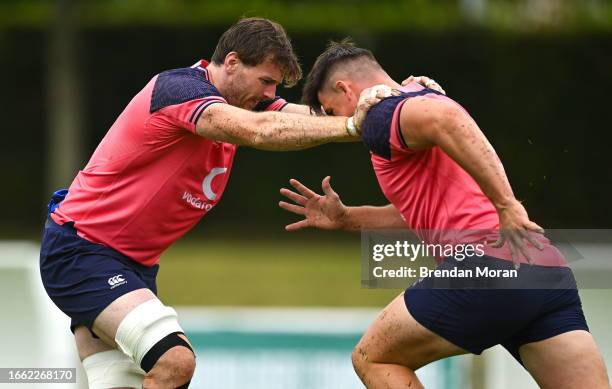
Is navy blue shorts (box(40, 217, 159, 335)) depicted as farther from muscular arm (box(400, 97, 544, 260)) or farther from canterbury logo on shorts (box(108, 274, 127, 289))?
muscular arm (box(400, 97, 544, 260))

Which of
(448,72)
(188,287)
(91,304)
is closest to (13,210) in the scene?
(188,287)

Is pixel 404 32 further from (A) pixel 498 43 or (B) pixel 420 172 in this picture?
(B) pixel 420 172

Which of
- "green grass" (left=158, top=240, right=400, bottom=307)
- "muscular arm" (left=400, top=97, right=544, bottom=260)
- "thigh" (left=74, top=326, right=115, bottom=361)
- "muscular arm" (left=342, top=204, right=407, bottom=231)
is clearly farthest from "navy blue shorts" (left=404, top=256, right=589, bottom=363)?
"green grass" (left=158, top=240, right=400, bottom=307)

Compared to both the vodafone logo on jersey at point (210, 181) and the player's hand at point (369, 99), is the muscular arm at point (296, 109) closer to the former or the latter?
the vodafone logo on jersey at point (210, 181)

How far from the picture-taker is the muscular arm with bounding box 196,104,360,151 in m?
5.57

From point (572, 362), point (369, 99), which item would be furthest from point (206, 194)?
point (572, 362)

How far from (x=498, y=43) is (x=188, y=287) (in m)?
6.99

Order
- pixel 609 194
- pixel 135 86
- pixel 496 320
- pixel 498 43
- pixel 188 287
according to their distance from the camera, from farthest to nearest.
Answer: pixel 135 86
pixel 498 43
pixel 609 194
pixel 188 287
pixel 496 320

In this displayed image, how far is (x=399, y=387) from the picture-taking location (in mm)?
5348

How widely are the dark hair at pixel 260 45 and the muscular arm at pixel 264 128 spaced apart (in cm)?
48

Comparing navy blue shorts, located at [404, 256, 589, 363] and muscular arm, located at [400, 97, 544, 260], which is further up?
muscular arm, located at [400, 97, 544, 260]

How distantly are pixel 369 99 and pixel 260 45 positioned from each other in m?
0.88

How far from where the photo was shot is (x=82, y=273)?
596 cm

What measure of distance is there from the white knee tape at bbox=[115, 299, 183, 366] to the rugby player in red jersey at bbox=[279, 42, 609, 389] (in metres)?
0.94
